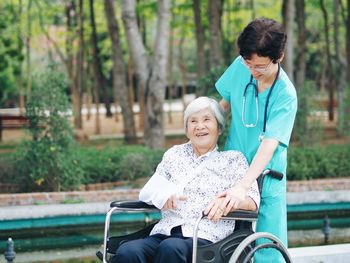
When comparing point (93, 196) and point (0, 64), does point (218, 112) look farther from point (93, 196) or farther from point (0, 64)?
point (0, 64)

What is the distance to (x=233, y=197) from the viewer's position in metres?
4.21

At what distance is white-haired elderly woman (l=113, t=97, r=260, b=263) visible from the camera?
427 centimetres

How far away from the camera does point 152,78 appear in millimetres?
13461

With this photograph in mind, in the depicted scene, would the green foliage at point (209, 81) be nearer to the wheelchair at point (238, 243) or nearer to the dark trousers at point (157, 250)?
the wheelchair at point (238, 243)

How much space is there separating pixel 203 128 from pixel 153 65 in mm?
8980

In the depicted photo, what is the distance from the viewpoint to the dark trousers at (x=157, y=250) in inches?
165

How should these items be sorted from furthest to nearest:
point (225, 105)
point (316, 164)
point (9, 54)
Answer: point (9, 54) < point (316, 164) < point (225, 105)

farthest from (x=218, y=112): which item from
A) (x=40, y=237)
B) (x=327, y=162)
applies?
(x=327, y=162)

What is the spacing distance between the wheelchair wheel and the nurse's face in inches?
31.3

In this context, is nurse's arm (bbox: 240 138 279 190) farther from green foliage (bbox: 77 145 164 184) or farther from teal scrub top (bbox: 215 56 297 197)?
green foliage (bbox: 77 145 164 184)

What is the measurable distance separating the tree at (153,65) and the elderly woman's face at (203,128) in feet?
28.5

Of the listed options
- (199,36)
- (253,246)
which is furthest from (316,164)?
(253,246)

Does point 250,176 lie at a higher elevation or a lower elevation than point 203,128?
lower

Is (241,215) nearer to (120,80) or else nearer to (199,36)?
(120,80)
